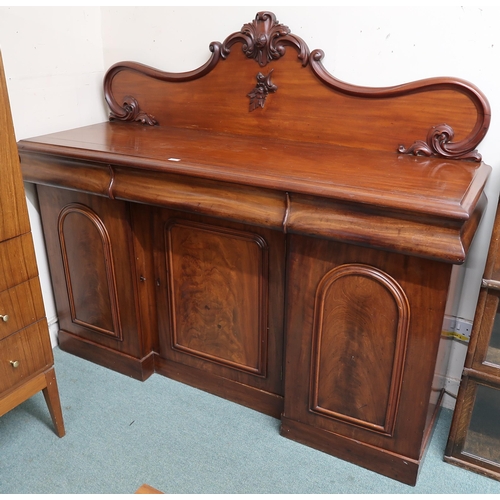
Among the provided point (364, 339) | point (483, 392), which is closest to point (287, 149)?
point (364, 339)

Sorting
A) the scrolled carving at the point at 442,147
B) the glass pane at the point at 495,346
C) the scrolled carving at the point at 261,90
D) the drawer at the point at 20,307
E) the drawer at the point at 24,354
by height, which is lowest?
the drawer at the point at 24,354

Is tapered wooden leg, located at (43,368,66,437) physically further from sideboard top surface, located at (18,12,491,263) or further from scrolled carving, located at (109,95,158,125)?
scrolled carving, located at (109,95,158,125)

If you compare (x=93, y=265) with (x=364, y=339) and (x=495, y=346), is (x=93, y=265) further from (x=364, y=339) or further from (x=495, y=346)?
(x=495, y=346)

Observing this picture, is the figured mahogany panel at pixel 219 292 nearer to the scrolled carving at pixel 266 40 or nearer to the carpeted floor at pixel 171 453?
the carpeted floor at pixel 171 453

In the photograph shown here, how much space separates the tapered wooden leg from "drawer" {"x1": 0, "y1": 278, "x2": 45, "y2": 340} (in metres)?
0.24

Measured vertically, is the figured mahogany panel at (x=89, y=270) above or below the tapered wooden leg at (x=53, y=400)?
above

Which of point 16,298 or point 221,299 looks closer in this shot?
point 16,298

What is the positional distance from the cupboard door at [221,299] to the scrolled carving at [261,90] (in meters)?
0.53

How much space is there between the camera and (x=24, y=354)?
5.60ft

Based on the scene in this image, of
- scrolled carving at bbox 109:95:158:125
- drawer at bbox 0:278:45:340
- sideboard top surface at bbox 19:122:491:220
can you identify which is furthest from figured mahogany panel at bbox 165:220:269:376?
scrolled carving at bbox 109:95:158:125

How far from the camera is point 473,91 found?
1.64m

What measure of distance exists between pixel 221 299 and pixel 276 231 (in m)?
0.39

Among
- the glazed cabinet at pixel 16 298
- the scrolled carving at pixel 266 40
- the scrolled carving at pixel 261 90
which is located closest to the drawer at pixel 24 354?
the glazed cabinet at pixel 16 298

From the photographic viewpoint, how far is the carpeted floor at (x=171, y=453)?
1.70 meters
